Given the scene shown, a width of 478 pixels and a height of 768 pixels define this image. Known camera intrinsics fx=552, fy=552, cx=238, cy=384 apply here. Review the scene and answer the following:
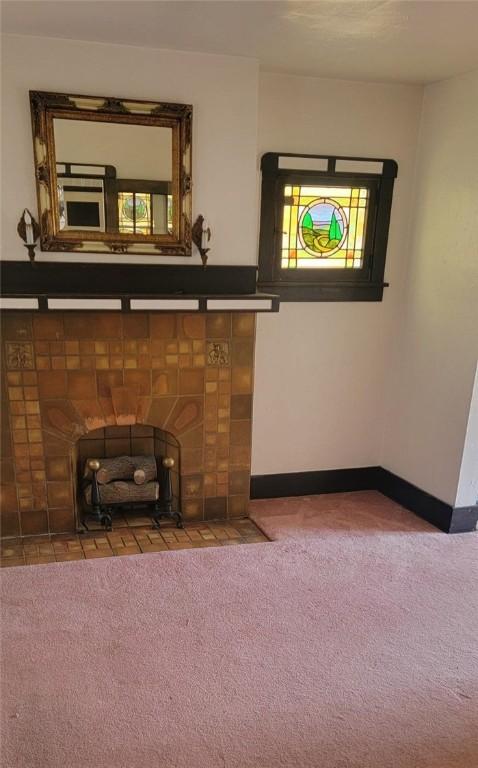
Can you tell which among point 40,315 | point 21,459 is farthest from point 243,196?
point 21,459

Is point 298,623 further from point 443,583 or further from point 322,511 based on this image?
point 322,511

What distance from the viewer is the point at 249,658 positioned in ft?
7.08

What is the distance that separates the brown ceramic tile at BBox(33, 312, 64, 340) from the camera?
2.79m

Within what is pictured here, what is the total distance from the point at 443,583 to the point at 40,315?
2.41 m

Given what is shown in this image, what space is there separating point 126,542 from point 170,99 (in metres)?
2.29

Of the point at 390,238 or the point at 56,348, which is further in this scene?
the point at 390,238

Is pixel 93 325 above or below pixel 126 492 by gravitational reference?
above

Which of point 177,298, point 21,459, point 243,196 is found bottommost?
point 21,459

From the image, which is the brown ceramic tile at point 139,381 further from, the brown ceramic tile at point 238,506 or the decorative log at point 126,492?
the brown ceramic tile at point 238,506

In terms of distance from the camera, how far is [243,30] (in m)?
2.38

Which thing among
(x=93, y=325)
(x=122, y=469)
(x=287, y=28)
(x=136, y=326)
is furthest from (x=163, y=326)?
(x=287, y=28)

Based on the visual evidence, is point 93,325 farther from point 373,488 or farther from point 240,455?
point 373,488

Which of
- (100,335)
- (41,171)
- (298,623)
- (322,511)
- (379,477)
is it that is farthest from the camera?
(379,477)

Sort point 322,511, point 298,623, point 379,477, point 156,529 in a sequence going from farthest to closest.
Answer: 1. point 379,477
2. point 322,511
3. point 156,529
4. point 298,623
